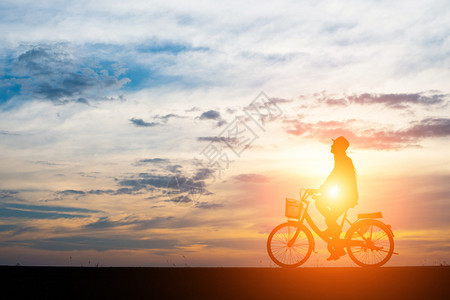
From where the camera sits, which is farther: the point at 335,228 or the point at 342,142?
the point at 335,228

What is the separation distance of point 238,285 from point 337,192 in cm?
392

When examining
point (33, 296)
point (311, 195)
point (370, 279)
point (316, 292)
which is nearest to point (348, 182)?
point (311, 195)

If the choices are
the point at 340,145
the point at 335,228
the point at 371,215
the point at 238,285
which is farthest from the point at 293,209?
the point at 238,285

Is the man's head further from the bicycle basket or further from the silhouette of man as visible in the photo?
the bicycle basket

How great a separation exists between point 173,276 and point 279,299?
3.15 meters

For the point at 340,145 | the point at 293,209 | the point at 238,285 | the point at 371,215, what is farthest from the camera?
the point at 293,209

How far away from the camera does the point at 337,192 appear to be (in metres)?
11.1

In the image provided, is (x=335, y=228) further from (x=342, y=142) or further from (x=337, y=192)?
(x=342, y=142)

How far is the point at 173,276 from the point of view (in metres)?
9.66

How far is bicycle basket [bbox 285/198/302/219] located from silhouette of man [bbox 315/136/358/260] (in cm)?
49

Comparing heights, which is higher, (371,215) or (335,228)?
(371,215)

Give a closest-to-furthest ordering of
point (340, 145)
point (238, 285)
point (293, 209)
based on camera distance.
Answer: point (238, 285)
point (340, 145)
point (293, 209)

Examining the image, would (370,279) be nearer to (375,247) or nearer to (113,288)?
(375,247)

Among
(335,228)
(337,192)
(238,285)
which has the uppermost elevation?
(337,192)
